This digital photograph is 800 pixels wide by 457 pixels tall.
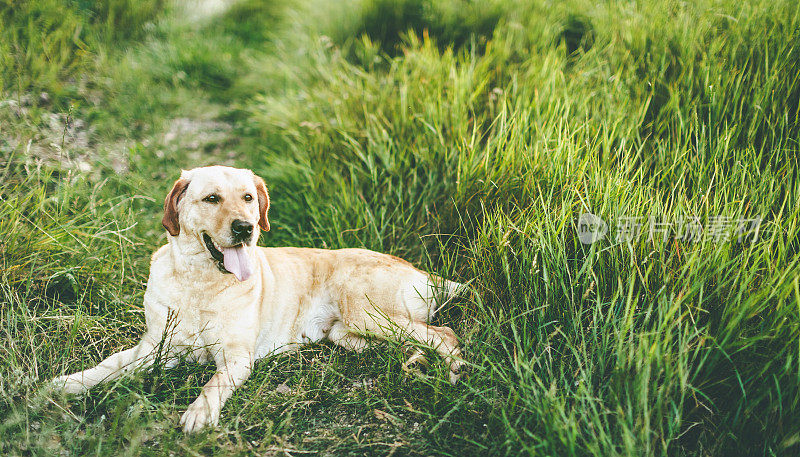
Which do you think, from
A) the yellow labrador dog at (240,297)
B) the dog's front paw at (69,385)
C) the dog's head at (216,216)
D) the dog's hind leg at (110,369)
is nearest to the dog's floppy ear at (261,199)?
the yellow labrador dog at (240,297)

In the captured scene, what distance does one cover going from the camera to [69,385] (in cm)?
233

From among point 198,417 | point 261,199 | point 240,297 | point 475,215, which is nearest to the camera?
point 198,417

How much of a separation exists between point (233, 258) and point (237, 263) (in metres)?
0.03

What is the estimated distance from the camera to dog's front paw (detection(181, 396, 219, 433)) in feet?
7.20

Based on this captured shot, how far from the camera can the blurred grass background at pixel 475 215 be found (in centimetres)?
205

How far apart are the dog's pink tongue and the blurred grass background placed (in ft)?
1.90

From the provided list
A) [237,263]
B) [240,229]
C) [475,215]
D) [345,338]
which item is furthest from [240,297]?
[475,215]

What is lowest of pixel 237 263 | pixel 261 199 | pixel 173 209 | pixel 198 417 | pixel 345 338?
pixel 345 338

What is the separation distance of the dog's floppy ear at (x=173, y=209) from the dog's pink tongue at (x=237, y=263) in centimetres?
28

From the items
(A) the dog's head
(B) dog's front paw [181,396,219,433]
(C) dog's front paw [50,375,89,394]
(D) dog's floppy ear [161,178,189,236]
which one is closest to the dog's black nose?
(A) the dog's head

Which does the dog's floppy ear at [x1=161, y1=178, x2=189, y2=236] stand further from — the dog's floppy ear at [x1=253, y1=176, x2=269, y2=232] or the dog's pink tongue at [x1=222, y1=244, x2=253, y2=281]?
the dog's floppy ear at [x1=253, y1=176, x2=269, y2=232]

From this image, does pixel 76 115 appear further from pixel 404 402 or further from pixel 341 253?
pixel 404 402

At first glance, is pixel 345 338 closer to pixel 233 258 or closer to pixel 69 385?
pixel 233 258

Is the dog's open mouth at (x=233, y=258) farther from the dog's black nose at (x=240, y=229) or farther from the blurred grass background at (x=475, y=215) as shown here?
the blurred grass background at (x=475, y=215)
